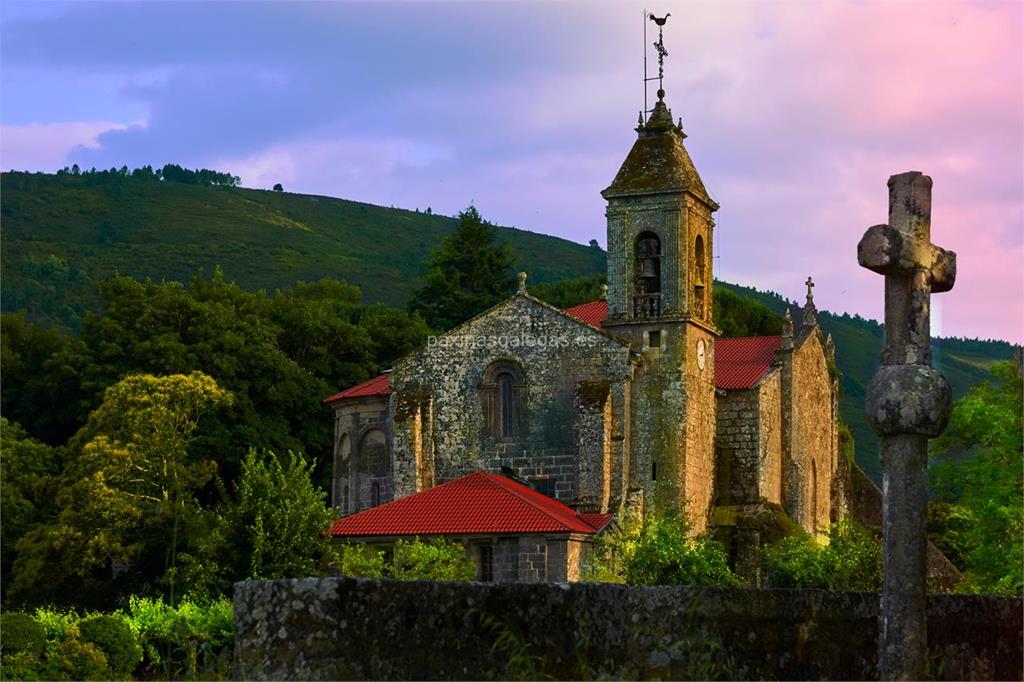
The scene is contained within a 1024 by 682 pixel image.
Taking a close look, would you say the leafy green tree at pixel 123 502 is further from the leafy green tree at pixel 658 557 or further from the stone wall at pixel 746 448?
the stone wall at pixel 746 448

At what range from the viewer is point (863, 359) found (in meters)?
144

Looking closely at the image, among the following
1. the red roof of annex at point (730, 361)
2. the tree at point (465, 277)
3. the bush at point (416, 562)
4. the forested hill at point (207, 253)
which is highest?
the forested hill at point (207, 253)

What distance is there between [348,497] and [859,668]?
47267mm

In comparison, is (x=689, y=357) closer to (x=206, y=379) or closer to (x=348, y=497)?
(x=348, y=497)

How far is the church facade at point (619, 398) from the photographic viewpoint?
56.9 meters

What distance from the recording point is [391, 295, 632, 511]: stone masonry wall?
5672 cm

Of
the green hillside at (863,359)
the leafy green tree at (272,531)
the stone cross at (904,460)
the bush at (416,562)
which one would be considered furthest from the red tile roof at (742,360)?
the green hillside at (863,359)

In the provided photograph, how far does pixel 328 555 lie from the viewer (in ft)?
172

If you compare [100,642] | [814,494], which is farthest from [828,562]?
[100,642]

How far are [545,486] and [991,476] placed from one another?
1450 centimetres

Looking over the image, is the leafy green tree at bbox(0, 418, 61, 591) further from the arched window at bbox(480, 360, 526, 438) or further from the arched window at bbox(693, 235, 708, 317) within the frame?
the arched window at bbox(693, 235, 708, 317)

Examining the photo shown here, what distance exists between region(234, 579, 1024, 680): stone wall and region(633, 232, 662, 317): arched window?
42430 mm

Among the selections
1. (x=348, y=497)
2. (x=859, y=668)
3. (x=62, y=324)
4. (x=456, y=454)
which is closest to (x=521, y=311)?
(x=456, y=454)

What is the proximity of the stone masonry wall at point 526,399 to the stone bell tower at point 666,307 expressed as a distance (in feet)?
4.05
